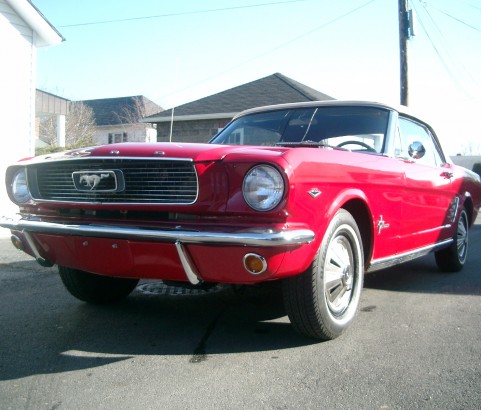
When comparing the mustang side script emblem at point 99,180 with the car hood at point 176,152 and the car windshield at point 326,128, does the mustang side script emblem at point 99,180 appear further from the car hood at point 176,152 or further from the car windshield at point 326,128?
the car windshield at point 326,128

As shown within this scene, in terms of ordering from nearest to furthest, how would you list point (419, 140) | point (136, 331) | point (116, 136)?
1. point (136, 331)
2. point (419, 140)
3. point (116, 136)

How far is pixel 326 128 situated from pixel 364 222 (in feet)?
3.31

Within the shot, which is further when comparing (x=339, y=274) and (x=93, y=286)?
(x=93, y=286)

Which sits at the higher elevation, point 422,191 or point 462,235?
point 422,191

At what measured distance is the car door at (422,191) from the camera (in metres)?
3.93

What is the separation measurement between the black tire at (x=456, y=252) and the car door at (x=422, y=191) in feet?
1.38

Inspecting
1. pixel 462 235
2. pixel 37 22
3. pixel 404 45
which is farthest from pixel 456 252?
pixel 37 22

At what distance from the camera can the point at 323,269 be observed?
280 cm

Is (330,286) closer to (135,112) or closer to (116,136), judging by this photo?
(116,136)

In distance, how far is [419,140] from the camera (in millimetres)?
4805

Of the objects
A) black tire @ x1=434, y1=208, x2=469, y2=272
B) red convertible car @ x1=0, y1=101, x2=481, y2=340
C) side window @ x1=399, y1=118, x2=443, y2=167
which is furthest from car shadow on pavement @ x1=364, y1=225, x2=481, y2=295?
side window @ x1=399, y1=118, x2=443, y2=167

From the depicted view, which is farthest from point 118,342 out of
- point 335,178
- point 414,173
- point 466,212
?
point 466,212

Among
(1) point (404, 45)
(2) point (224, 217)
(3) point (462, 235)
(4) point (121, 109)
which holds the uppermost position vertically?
(1) point (404, 45)

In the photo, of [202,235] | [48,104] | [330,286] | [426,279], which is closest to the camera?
[202,235]
